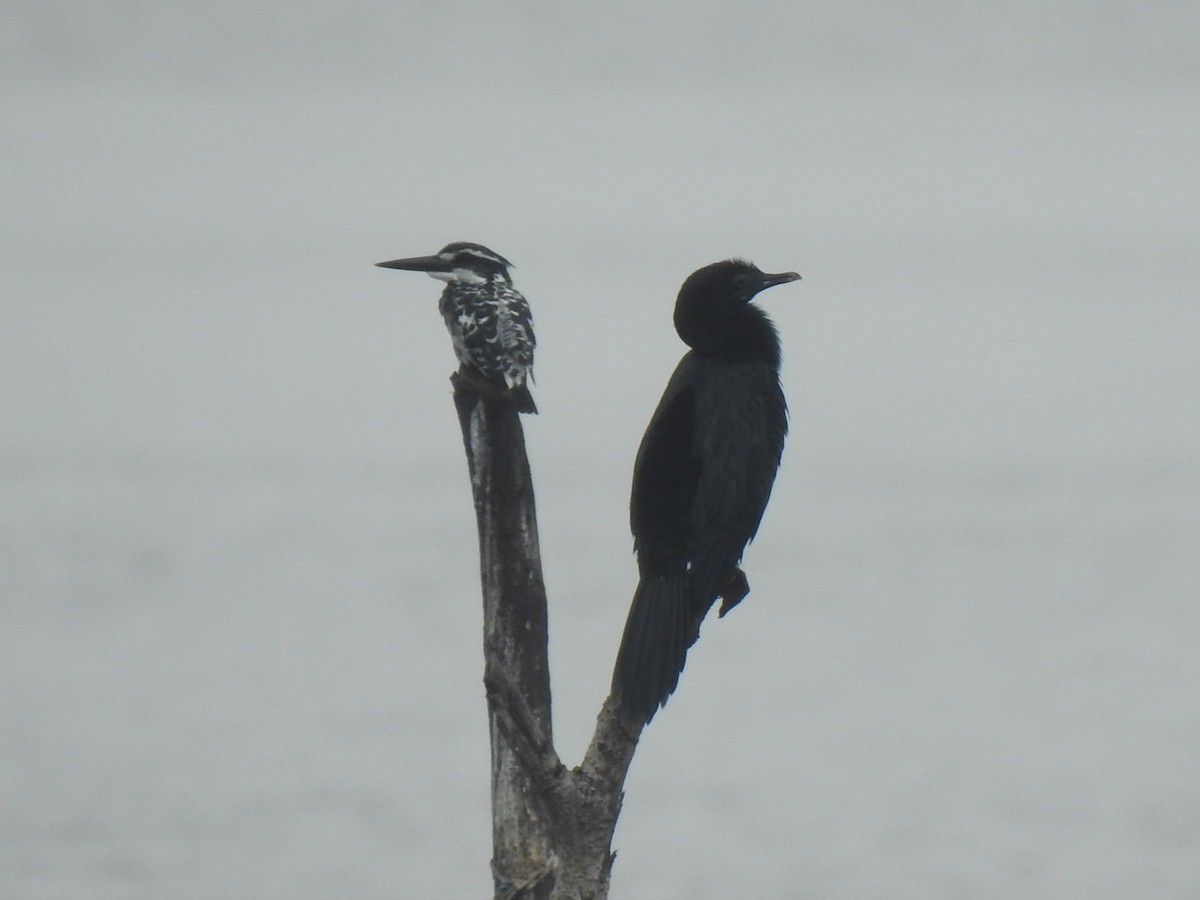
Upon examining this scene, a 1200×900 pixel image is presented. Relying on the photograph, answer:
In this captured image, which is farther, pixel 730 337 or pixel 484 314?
pixel 484 314

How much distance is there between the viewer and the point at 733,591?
Answer: 13.1ft

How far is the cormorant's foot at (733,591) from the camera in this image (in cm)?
396

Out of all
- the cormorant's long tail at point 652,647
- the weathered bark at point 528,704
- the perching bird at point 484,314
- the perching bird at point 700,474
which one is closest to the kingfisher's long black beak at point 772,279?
the perching bird at point 700,474

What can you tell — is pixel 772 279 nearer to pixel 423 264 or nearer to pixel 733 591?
pixel 733 591

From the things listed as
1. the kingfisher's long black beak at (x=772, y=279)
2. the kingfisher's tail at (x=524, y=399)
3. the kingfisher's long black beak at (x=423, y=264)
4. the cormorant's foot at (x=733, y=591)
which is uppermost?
the kingfisher's long black beak at (x=423, y=264)

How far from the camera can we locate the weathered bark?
132 inches

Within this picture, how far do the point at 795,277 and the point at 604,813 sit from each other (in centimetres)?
175

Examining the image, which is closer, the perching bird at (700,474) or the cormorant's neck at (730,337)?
the perching bird at (700,474)

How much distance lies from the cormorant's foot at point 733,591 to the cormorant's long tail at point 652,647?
0.87 ft

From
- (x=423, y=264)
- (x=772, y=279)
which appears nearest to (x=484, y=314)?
(x=423, y=264)

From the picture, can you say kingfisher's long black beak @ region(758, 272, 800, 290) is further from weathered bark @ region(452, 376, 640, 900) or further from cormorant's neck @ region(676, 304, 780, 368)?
weathered bark @ region(452, 376, 640, 900)

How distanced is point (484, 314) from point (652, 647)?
5.67ft

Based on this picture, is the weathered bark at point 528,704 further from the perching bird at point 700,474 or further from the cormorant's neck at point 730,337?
the cormorant's neck at point 730,337

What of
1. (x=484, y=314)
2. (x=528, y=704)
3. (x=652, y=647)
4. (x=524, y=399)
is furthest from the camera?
(x=484, y=314)
